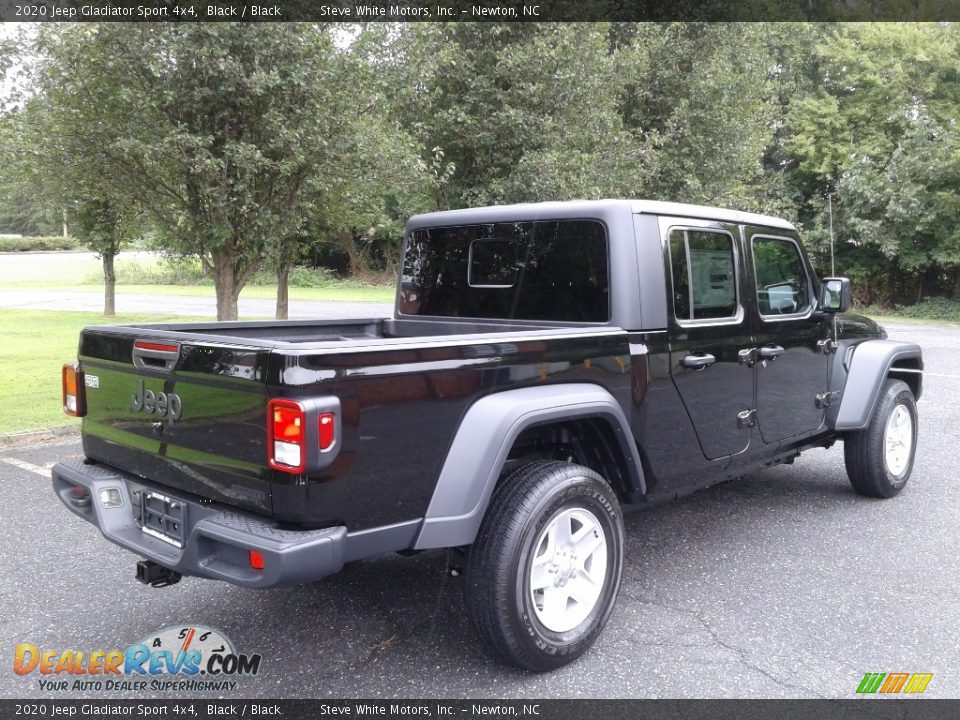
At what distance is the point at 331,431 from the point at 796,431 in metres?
3.11

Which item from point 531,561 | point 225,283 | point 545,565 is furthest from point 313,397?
point 225,283

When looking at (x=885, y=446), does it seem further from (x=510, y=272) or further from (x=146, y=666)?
(x=146, y=666)

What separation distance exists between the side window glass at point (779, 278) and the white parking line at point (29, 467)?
512cm

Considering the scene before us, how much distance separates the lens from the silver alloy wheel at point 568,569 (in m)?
3.06

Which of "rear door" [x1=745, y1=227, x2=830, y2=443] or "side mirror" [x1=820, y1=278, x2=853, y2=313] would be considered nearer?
"rear door" [x1=745, y1=227, x2=830, y2=443]

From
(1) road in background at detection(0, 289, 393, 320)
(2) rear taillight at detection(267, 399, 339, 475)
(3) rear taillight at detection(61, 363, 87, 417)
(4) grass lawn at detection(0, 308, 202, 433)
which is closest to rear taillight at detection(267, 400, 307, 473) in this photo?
(2) rear taillight at detection(267, 399, 339, 475)

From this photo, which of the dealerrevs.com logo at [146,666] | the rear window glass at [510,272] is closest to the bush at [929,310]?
the rear window glass at [510,272]

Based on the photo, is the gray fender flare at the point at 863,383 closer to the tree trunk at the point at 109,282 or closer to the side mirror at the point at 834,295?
the side mirror at the point at 834,295

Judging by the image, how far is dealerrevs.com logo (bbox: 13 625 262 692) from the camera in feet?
9.98

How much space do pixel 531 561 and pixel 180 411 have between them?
139 centimetres

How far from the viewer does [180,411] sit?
9.40 ft

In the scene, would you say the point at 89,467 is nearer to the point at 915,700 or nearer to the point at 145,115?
the point at 915,700

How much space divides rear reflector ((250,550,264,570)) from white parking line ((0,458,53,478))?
4144 mm

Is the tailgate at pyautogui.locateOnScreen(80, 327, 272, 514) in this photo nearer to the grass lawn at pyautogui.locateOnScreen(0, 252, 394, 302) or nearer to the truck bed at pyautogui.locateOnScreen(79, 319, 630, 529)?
the truck bed at pyautogui.locateOnScreen(79, 319, 630, 529)
